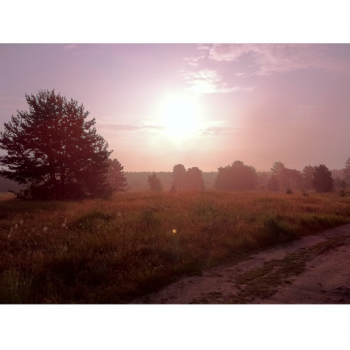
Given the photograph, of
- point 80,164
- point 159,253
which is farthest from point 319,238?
point 80,164

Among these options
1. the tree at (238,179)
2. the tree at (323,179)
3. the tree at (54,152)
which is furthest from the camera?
the tree at (238,179)

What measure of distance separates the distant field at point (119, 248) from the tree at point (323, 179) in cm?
4448

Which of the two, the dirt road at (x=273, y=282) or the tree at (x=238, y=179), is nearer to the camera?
the dirt road at (x=273, y=282)

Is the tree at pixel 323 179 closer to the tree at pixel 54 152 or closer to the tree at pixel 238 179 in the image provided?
the tree at pixel 238 179

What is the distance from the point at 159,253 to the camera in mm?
6859

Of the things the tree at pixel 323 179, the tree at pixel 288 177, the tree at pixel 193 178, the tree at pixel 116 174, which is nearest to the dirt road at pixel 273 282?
the tree at pixel 323 179

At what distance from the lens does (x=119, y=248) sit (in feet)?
22.8

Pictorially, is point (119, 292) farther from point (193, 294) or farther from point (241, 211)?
point (241, 211)

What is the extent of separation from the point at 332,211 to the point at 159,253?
40.8ft

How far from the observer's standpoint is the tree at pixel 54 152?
2033 cm

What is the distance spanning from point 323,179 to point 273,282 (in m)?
52.9

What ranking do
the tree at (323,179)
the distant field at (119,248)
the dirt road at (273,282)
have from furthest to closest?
the tree at (323,179)
the distant field at (119,248)
the dirt road at (273,282)

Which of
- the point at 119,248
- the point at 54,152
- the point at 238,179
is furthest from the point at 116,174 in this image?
the point at 119,248

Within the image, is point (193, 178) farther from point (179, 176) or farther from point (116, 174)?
point (116, 174)
